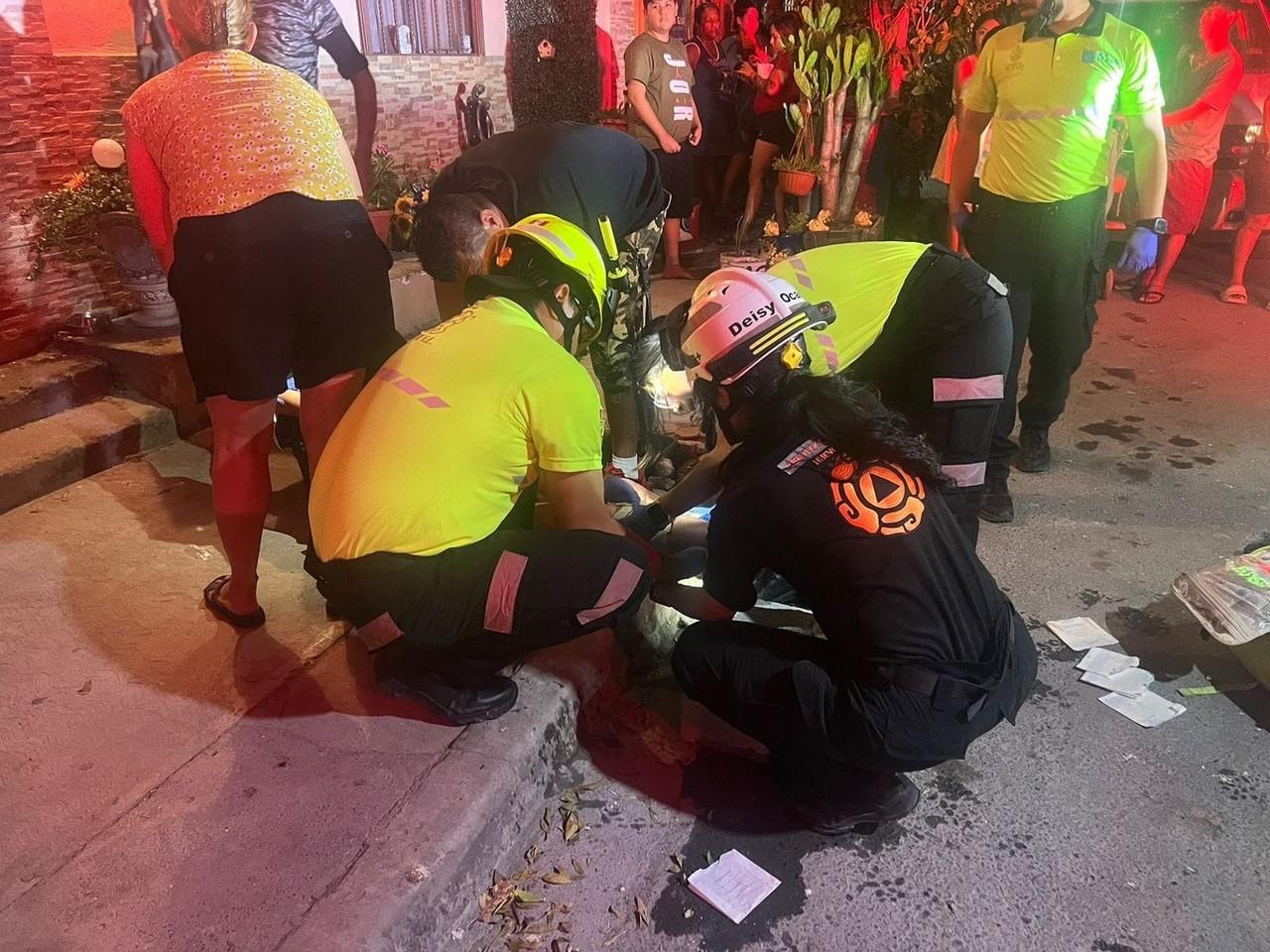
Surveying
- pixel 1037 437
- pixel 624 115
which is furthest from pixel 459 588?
pixel 624 115

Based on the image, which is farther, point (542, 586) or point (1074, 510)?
point (1074, 510)

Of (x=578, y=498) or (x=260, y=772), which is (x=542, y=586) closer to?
(x=578, y=498)

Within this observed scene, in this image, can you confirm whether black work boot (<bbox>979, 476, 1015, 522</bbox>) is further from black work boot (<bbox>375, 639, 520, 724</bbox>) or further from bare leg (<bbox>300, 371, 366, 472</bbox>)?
bare leg (<bbox>300, 371, 366, 472</bbox>)

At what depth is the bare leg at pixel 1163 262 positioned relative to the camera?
7.24 meters

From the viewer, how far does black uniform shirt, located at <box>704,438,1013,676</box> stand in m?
2.07

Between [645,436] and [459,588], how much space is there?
6.08 feet

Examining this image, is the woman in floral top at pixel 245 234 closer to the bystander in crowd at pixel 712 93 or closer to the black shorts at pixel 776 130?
the black shorts at pixel 776 130

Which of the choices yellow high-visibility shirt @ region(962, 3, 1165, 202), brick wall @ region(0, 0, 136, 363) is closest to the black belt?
yellow high-visibility shirt @ region(962, 3, 1165, 202)

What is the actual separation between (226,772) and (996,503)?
3130 millimetres

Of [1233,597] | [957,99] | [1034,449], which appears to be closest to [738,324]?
[1233,597]

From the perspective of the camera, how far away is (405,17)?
19.7 feet

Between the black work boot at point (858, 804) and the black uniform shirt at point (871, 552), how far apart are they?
36cm

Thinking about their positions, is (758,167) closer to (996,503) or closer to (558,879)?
(996,503)

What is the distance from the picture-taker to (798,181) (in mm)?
7352
